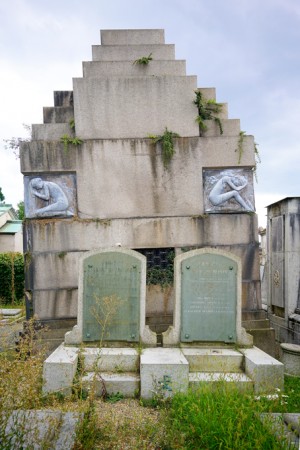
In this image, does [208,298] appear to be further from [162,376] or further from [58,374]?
[58,374]

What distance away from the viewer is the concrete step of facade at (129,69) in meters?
6.88

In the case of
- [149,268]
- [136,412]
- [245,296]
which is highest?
[149,268]

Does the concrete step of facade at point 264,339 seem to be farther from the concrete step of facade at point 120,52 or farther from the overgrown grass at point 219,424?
the concrete step of facade at point 120,52

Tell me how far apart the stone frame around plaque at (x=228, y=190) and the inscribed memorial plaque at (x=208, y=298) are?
56.7 inches

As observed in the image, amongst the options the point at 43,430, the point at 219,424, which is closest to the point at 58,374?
the point at 43,430

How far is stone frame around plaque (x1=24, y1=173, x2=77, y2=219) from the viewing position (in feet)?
20.8

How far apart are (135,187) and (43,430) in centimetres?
444

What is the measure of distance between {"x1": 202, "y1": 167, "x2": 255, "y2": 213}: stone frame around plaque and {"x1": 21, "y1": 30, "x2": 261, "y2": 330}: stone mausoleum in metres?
0.02

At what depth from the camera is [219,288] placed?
5301 mm

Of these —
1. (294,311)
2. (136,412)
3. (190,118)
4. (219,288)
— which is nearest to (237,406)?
(136,412)

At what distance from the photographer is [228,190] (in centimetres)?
654

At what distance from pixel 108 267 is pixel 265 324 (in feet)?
9.87

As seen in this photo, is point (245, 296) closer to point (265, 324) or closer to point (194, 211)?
point (265, 324)

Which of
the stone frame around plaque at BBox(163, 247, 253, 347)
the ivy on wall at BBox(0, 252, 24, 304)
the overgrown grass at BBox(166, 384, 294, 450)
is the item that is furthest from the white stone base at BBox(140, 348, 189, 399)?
the ivy on wall at BBox(0, 252, 24, 304)
